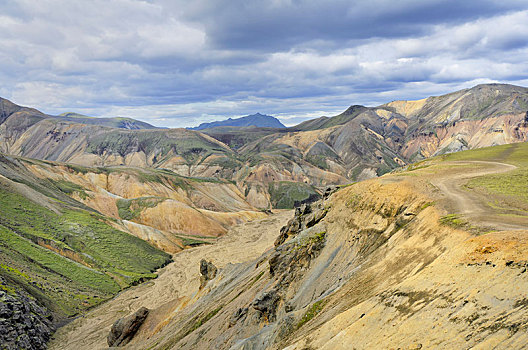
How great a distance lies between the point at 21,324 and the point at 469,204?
55.8 m

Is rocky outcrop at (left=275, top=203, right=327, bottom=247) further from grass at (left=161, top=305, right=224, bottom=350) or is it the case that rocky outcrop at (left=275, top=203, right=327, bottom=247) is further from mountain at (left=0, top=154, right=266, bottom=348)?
mountain at (left=0, top=154, right=266, bottom=348)

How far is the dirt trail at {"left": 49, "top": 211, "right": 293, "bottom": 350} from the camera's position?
47.0 meters

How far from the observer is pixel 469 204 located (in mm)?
25062

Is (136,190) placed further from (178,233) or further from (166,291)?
(166,291)

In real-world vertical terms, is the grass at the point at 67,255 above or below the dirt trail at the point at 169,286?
above

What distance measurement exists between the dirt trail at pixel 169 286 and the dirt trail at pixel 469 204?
42154 millimetres

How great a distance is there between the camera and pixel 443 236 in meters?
19.4

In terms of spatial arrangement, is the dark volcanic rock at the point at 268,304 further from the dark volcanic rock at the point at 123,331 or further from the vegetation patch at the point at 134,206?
the vegetation patch at the point at 134,206

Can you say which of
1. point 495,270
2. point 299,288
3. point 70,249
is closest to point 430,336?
point 495,270

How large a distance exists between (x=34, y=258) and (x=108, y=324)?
82.6ft

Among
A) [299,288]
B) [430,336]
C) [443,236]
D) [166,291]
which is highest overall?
[443,236]

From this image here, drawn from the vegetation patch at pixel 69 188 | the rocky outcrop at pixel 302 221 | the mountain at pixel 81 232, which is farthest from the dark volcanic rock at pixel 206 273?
the vegetation patch at pixel 69 188

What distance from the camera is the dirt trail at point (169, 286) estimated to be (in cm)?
4697

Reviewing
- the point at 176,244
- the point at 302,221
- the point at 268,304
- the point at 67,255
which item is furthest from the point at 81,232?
the point at 268,304
